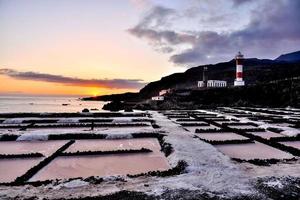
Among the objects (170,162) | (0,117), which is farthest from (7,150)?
(0,117)

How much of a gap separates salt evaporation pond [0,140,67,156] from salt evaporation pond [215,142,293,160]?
4.89 metres

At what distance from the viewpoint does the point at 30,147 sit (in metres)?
9.12

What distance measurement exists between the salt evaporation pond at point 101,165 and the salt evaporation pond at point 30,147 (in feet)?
4.35

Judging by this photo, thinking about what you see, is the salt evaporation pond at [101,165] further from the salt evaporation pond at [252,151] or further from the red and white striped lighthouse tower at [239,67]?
the red and white striped lighthouse tower at [239,67]

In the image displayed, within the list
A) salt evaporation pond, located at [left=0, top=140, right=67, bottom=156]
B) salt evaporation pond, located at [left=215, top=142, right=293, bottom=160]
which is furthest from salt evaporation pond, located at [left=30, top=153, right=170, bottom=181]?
salt evaporation pond, located at [left=215, top=142, right=293, bottom=160]

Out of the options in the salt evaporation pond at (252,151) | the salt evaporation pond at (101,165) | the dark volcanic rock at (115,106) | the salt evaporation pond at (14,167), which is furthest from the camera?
the dark volcanic rock at (115,106)

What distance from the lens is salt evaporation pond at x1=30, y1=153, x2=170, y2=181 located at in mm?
6199

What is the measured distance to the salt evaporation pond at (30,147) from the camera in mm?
8505

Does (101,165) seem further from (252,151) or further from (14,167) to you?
(252,151)

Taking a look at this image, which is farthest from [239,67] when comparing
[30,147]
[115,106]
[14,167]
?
[14,167]

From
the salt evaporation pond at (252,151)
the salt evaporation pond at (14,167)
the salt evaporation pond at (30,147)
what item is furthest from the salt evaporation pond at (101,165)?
the salt evaporation pond at (252,151)

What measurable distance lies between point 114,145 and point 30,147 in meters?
2.49

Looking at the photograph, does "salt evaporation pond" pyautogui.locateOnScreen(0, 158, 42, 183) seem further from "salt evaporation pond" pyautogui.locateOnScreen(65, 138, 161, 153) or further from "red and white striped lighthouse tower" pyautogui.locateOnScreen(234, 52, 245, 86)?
"red and white striped lighthouse tower" pyautogui.locateOnScreen(234, 52, 245, 86)

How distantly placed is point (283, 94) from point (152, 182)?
3769cm
